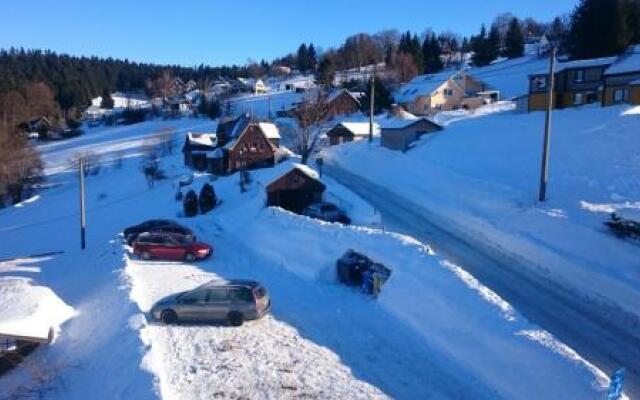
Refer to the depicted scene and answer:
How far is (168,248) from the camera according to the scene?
29.4 m

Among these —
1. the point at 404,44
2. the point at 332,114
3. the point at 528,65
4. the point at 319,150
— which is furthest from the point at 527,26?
the point at 319,150

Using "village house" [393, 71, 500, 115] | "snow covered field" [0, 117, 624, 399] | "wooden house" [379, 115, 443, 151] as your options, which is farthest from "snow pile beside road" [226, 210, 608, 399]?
"village house" [393, 71, 500, 115]

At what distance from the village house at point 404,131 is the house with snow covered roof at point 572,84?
9.38 metres

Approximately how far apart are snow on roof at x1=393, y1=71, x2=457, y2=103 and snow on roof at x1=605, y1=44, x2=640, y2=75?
29683mm

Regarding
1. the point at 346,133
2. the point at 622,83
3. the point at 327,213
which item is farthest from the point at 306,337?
the point at 346,133

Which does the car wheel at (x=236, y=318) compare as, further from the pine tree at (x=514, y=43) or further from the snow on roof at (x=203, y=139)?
the pine tree at (x=514, y=43)

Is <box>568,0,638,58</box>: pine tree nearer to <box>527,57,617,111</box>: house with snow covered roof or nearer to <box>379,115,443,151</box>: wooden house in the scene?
<box>527,57,617,111</box>: house with snow covered roof

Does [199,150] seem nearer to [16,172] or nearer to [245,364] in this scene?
[16,172]

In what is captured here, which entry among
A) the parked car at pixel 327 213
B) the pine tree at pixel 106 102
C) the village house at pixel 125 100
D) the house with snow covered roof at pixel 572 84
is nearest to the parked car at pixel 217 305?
the parked car at pixel 327 213

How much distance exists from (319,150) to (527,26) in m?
132

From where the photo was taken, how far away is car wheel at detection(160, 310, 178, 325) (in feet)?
64.6

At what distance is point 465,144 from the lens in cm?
4822

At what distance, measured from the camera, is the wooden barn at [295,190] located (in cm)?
3881

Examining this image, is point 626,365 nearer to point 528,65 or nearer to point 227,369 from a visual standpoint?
point 227,369
